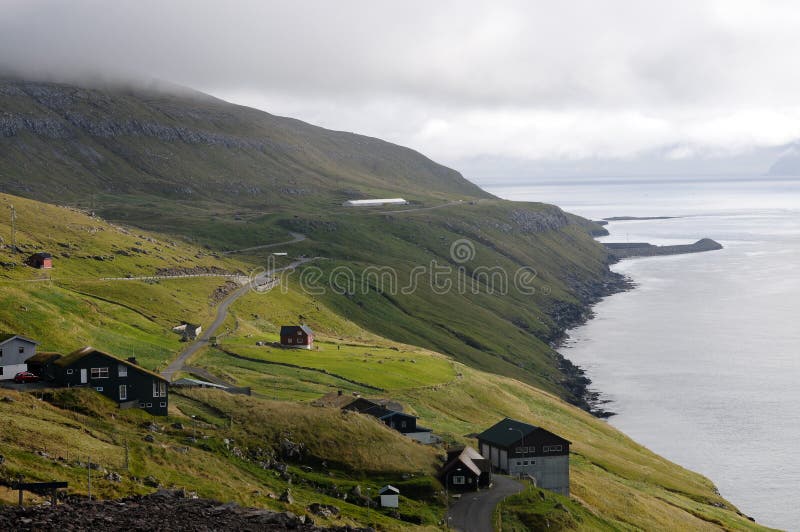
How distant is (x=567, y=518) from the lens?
2537 inches

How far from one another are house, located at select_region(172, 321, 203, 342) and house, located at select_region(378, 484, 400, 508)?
2103 inches

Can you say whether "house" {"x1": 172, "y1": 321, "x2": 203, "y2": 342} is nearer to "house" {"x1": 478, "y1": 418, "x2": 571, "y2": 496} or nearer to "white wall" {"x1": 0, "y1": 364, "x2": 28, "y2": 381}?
"white wall" {"x1": 0, "y1": 364, "x2": 28, "y2": 381}

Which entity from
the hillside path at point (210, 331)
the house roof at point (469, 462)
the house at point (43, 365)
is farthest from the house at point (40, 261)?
the house roof at point (469, 462)

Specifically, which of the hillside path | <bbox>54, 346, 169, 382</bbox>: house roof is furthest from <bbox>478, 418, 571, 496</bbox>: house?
the hillside path

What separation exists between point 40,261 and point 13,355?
211 ft

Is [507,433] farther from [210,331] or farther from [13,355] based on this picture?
[210,331]

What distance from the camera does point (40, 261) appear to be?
130 m

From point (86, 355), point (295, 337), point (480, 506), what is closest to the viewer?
point (480, 506)

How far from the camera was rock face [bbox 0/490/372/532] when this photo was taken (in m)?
38.6

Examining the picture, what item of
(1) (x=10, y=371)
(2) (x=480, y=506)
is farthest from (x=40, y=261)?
(2) (x=480, y=506)

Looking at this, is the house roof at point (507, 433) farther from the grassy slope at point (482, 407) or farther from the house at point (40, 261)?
the house at point (40, 261)

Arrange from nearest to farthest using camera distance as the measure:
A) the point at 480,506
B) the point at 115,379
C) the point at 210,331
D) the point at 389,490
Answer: the point at 389,490, the point at 480,506, the point at 115,379, the point at 210,331

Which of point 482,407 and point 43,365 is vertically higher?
point 43,365

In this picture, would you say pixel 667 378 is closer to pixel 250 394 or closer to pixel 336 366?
pixel 336 366
